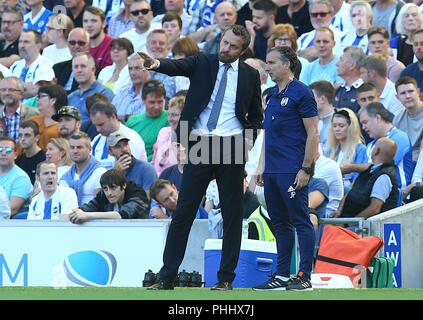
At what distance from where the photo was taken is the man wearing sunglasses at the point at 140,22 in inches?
644

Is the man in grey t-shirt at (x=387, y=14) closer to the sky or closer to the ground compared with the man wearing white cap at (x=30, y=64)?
closer to the sky

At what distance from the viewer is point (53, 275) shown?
1100 centimetres

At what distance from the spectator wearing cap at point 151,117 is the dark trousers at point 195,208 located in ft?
18.0

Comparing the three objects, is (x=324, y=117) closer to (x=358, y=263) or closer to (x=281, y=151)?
(x=358, y=263)

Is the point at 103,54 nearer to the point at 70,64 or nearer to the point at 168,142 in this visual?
the point at 70,64

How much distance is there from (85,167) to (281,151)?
4.84 meters

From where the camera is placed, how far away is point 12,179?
41.6 ft

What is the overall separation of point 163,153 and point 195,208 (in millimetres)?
4887

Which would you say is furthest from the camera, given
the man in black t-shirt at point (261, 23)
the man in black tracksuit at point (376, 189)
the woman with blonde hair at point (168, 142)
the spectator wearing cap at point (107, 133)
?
the man in black t-shirt at point (261, 23)

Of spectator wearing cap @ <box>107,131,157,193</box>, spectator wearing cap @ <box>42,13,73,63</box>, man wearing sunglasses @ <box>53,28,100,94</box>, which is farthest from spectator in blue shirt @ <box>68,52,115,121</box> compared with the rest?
spectator wearing cap @ <box>107,131,157,193</box>

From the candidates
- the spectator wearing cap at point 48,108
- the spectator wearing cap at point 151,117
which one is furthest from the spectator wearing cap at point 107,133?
the spectator wearing cap at point 48,108

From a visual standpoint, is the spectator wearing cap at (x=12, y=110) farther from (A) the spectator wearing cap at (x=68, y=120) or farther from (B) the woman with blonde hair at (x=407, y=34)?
(B) the woman with blonde hair at (x=407, y=34)

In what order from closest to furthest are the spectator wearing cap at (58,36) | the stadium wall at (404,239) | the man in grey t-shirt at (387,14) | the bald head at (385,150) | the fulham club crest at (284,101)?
1. the fulham club crest at (284,101)
2. the stadium wall at (404,239)
3. the bald head at (385,150)
4. the man in grey t-shirt at (387,14)
5. the spectator wearing cap at (58,36)

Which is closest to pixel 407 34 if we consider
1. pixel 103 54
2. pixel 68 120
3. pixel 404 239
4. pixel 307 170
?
pixel 404 239
